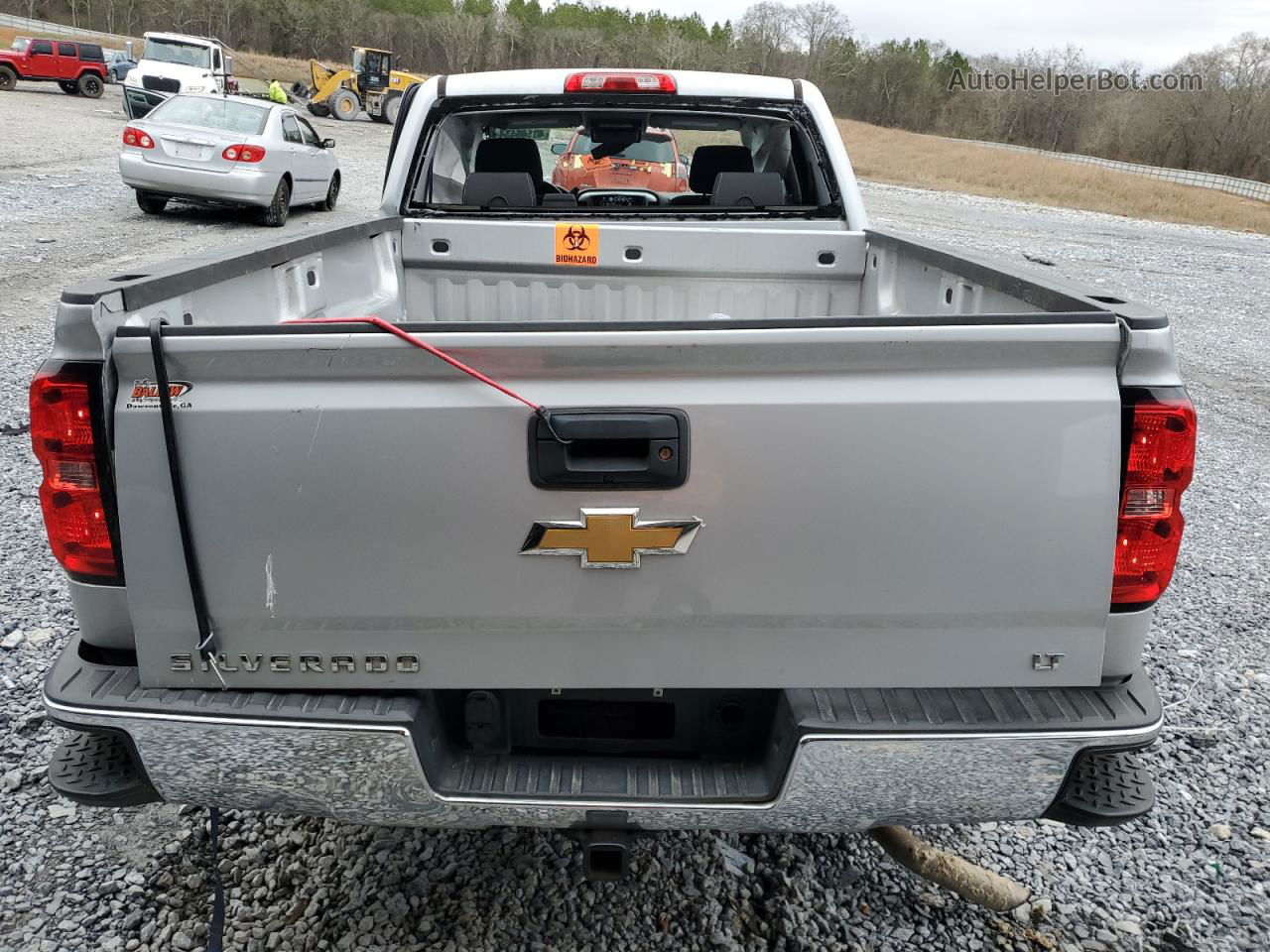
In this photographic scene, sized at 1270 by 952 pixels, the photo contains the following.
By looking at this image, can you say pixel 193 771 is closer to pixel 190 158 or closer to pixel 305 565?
pixel 305 565

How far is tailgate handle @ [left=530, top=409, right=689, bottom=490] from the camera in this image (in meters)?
1.91

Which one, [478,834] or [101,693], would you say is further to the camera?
[478,834]

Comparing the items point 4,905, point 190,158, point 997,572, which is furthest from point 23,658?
point 190,158

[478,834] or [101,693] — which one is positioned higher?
[101,693]

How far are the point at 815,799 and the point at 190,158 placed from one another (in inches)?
557

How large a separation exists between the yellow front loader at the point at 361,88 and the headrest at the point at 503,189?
35.4 meters

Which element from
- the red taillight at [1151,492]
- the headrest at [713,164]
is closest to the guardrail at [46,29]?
the headrest at [713,164]

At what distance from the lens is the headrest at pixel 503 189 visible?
Answer: 478cm

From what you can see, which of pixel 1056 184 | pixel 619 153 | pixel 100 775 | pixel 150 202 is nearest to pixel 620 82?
pixel 619 153

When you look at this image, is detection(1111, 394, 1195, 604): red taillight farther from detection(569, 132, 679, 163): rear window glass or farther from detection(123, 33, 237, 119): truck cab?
detection(123, 33, 237, 119): truck cab

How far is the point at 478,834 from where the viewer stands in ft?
9.90

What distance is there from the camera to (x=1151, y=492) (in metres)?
2.00

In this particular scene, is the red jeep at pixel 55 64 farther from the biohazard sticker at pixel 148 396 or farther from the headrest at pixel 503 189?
the biohazard sticker at pixel 148 396

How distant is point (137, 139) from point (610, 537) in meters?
14.2
